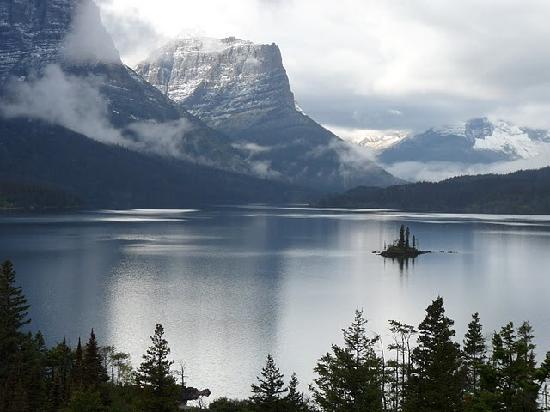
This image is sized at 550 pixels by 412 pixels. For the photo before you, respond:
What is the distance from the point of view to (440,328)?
2179 inches

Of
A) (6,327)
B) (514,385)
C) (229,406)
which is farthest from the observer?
(6,327)

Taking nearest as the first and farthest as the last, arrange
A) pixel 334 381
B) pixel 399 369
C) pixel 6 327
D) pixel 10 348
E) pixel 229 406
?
pixel 334 381
pixel 229 406
pixel 6 327
pixel 10 348
pixel 399 369

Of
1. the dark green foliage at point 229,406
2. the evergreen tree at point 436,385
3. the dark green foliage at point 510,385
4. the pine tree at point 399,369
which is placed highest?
the dark green foliage at point 510,385

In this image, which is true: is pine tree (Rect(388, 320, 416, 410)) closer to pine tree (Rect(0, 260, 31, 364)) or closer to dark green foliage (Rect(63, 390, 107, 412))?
dark green foliage (Rect(63, 390, 107, 412))

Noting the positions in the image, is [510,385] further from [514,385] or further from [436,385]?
[436,385]

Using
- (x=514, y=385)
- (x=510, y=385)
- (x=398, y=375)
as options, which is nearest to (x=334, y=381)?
(x=510, y=385)

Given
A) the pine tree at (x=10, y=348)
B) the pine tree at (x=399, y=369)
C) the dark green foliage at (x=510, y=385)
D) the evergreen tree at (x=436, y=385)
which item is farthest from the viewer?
the pine tree at (x=399, y=369)

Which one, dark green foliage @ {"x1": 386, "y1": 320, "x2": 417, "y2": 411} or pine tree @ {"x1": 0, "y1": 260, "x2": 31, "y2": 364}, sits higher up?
pine tree @ {"x1": 0, "y1": 260, "x2": 31, "y2": 364}

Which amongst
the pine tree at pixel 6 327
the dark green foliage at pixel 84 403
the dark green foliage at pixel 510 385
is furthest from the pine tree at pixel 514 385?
the pine tree at pixel 6 327

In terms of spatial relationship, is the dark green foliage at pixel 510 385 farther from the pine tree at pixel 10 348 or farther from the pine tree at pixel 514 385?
the pine tree at pixel 10 348

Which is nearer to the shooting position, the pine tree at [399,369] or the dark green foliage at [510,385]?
the dark green foliage at [510,385]

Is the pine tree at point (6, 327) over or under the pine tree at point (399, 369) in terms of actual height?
over

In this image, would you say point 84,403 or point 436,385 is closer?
point 436,385

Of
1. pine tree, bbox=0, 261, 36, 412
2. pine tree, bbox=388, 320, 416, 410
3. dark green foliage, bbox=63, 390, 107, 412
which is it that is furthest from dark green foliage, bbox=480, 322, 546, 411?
pine tree, bbox=0, 261, 36, 412
